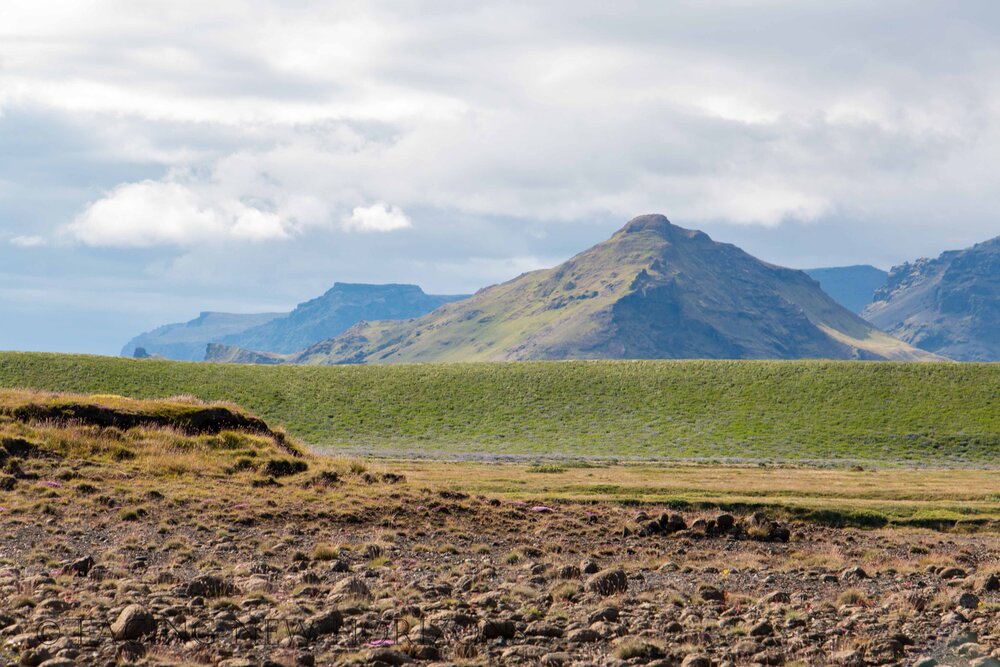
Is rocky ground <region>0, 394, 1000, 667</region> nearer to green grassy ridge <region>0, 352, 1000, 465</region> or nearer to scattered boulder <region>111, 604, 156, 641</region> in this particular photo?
scattered boulder <region>111, 604, 156, 641</region>

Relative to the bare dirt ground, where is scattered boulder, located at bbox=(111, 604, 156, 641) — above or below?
above

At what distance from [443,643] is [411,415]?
89.9m

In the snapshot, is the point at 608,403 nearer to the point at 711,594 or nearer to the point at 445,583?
the point at 711,594

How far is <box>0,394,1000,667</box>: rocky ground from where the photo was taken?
16297 mm

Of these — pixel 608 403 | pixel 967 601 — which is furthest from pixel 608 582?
pixel 608 403

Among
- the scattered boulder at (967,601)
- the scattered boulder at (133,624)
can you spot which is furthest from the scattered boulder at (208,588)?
the scattered boulder at (967,601)

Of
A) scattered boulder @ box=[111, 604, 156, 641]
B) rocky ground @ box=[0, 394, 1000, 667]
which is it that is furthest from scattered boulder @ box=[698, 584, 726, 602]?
scattered boulder @ box=[111, 604, 156, 641]

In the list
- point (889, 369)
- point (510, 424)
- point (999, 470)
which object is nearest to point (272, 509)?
point (999, 470)

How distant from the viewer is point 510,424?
332 feet

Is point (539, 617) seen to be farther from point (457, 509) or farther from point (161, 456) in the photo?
point (161, 456)

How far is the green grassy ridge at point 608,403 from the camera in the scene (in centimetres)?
9012

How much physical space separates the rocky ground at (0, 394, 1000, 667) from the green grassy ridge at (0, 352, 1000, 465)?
47739mm

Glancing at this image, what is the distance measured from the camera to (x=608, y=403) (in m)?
110

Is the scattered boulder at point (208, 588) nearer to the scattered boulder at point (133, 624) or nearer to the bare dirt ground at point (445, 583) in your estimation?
the bare dirt ground at point (445, 583)
